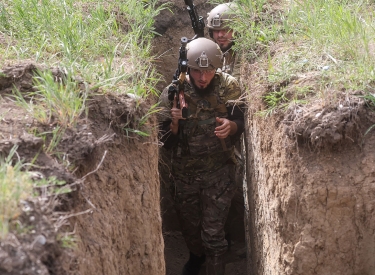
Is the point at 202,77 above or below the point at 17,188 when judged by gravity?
above

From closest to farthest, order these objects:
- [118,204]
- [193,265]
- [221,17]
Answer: [118,204]
[221,17]
[193,265]

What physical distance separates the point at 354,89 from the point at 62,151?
218 cm

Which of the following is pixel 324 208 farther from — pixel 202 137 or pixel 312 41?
pixel 202 137

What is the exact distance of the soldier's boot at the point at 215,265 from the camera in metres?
6.21

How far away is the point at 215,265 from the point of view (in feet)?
20.4

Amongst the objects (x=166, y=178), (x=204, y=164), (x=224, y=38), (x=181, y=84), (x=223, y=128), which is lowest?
(x=166, y=178)

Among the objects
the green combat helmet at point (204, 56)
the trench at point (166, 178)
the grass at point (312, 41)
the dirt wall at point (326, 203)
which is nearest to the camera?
the dirt wall at point (326, 203)

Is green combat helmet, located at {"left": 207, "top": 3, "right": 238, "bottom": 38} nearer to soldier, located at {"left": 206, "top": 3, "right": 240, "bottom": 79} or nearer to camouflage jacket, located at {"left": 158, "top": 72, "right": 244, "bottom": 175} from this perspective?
soldier, located at {"left": 206, "top": 3, "right": 240, "bottom": 79}

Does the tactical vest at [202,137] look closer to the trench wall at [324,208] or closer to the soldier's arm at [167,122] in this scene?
the soldier's arm at [167,122]

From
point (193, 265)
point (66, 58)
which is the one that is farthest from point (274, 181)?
point (193, 265)

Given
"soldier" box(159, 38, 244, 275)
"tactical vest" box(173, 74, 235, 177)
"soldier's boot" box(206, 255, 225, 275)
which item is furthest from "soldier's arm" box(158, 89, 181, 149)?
"soldier's boot" box(206, 255, 225, 275)

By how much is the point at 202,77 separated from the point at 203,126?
507mm

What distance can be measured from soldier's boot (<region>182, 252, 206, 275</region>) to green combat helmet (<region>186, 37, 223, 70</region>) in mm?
2315

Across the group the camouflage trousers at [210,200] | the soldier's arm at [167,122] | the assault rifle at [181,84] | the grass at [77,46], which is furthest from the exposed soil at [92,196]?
the camouflage trousers at [210,200]
